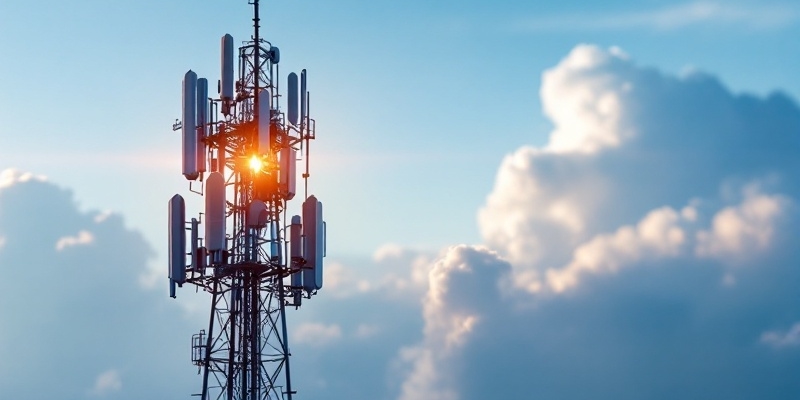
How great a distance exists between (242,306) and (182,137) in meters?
11.6

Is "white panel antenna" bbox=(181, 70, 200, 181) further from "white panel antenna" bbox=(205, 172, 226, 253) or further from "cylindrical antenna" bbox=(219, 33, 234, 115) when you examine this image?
"white panel antenna" bbox=(205, 172, 226, 253)

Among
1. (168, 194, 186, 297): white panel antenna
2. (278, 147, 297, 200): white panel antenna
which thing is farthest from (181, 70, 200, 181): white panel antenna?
(278, 147, 297, 200): white panel antenna

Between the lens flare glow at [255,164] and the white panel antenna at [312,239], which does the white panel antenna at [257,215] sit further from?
the white panel antenna at [312,239]

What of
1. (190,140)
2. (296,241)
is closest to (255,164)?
(190,140)

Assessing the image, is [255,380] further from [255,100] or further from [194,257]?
[255,100]

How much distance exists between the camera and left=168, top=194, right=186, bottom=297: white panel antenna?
99.8 metres

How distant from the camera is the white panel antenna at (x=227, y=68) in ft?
330

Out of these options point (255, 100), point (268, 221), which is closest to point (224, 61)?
point (255, 100)

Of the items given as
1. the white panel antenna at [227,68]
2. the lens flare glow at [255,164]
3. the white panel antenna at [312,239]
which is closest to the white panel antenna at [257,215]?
the lens flare glow at [255,164]

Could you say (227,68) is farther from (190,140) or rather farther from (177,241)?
(177,241)

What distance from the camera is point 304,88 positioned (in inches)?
4070

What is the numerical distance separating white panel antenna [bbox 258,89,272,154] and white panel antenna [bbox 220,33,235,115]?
244cm

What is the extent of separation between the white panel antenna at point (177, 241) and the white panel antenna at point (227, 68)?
24.1 ft

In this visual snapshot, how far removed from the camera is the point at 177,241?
3930 inches
